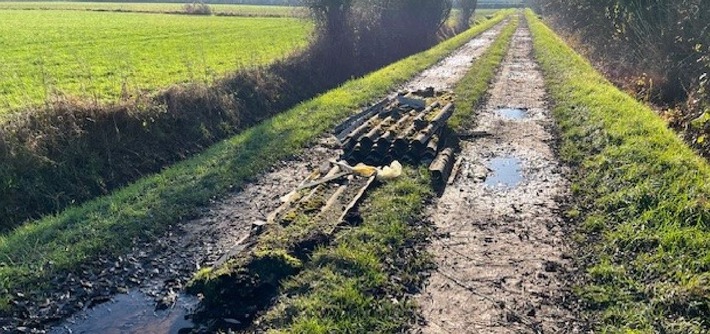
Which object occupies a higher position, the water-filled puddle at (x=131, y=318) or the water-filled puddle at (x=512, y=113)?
the water-filled puddle at (x=512, y=113)

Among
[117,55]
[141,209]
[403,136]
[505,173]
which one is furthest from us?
[117,55]

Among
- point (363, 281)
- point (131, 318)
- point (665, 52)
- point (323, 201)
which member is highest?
point (665, 52)

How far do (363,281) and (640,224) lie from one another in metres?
4.20

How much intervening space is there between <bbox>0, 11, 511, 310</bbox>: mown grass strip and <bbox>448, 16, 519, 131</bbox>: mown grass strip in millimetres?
3464

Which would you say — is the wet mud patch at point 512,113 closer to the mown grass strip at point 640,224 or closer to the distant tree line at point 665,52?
the mown grass strip at point 640,224

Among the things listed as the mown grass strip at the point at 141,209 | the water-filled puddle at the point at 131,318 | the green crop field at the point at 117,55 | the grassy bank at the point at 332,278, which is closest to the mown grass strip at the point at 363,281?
the grassy bank at the point at 332,278

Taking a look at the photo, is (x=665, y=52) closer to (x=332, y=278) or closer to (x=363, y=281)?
(x=363, y=281)

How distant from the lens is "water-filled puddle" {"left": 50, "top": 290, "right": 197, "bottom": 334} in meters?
5.98

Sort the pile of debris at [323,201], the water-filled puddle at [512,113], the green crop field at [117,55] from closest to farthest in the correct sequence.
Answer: the pile of debris at [323,201] → the water-filled puddle at [512,113] → the green crop field at [117,55]

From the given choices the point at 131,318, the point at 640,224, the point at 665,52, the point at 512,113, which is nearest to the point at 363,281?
the point at 131,318

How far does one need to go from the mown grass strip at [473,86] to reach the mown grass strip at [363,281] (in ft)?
20.9

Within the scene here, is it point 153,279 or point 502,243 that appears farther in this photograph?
point 502,243

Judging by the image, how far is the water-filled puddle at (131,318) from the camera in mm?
5980

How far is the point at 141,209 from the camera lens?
8805 millimetres
